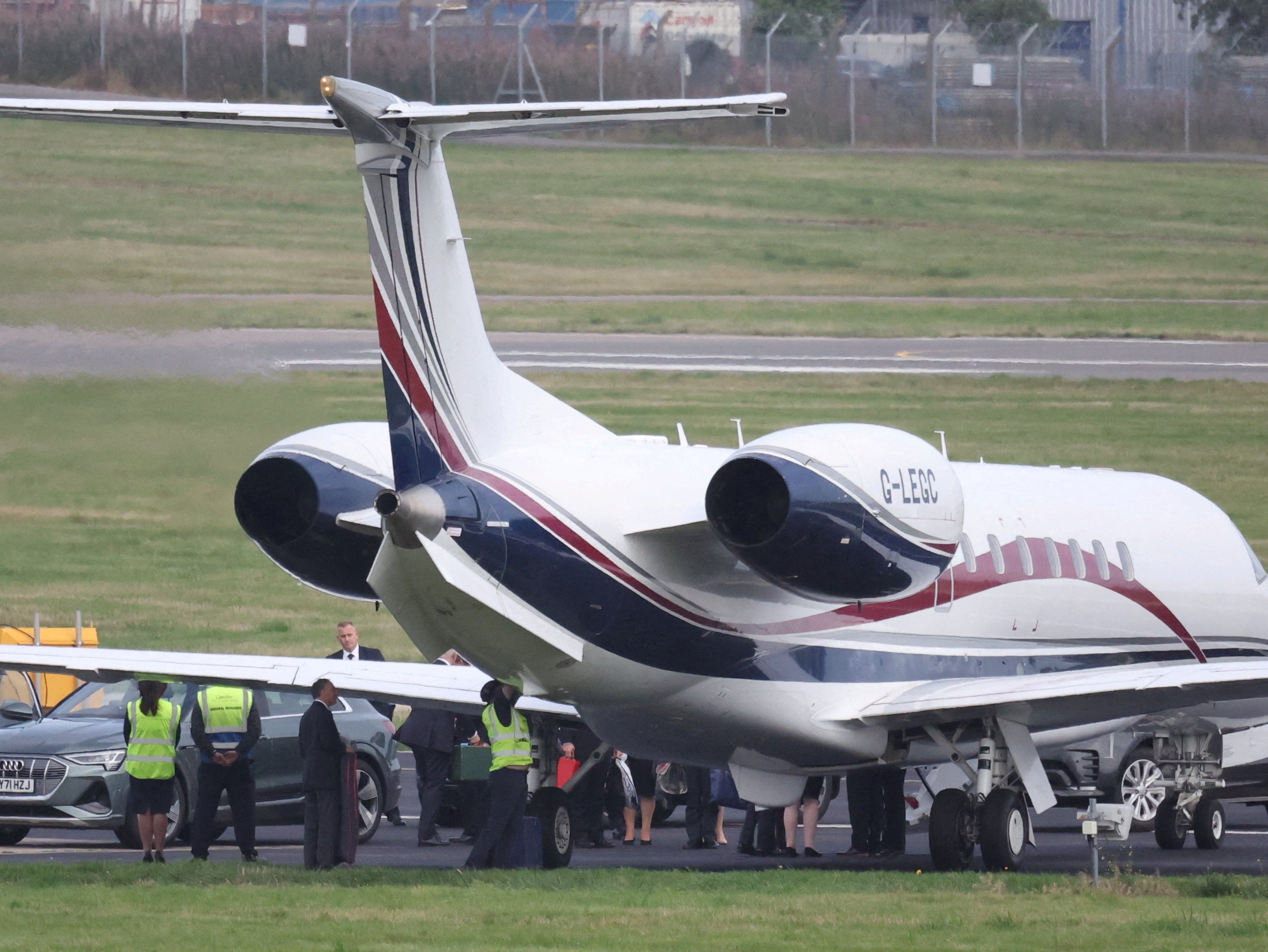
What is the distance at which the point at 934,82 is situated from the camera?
219ft

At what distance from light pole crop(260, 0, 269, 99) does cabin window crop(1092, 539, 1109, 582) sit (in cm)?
3883

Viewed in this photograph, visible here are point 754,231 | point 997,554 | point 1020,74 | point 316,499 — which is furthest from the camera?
point 1020,74

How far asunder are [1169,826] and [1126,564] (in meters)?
2.70

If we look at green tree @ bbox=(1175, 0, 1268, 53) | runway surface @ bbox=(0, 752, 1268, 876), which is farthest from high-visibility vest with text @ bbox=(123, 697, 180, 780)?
green tree @ bbox=(1175, 0, 1268, 53)

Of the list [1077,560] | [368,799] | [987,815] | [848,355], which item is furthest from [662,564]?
[848,355]

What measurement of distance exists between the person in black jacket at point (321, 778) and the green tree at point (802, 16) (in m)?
54.0

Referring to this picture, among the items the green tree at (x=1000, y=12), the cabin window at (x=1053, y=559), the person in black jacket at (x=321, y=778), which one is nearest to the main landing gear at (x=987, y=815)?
the cabin window at (x=1053, y=559)

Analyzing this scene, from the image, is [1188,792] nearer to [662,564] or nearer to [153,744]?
[662,564]

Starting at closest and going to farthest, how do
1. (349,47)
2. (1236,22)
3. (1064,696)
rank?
1. (1064,696)
2. (349,47)
3. (1236,22)

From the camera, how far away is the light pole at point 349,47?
58.4m

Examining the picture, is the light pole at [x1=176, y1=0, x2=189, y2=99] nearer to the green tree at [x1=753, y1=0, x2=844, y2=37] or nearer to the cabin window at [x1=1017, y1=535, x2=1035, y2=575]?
the green tree at [x1=753, y1=0, x2=844, y2=37]

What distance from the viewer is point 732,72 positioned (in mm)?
64062

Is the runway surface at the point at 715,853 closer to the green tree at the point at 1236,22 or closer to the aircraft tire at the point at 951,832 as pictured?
the aircraft tire at the point at 951,832

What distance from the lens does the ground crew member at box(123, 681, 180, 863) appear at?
1867 centimetres
